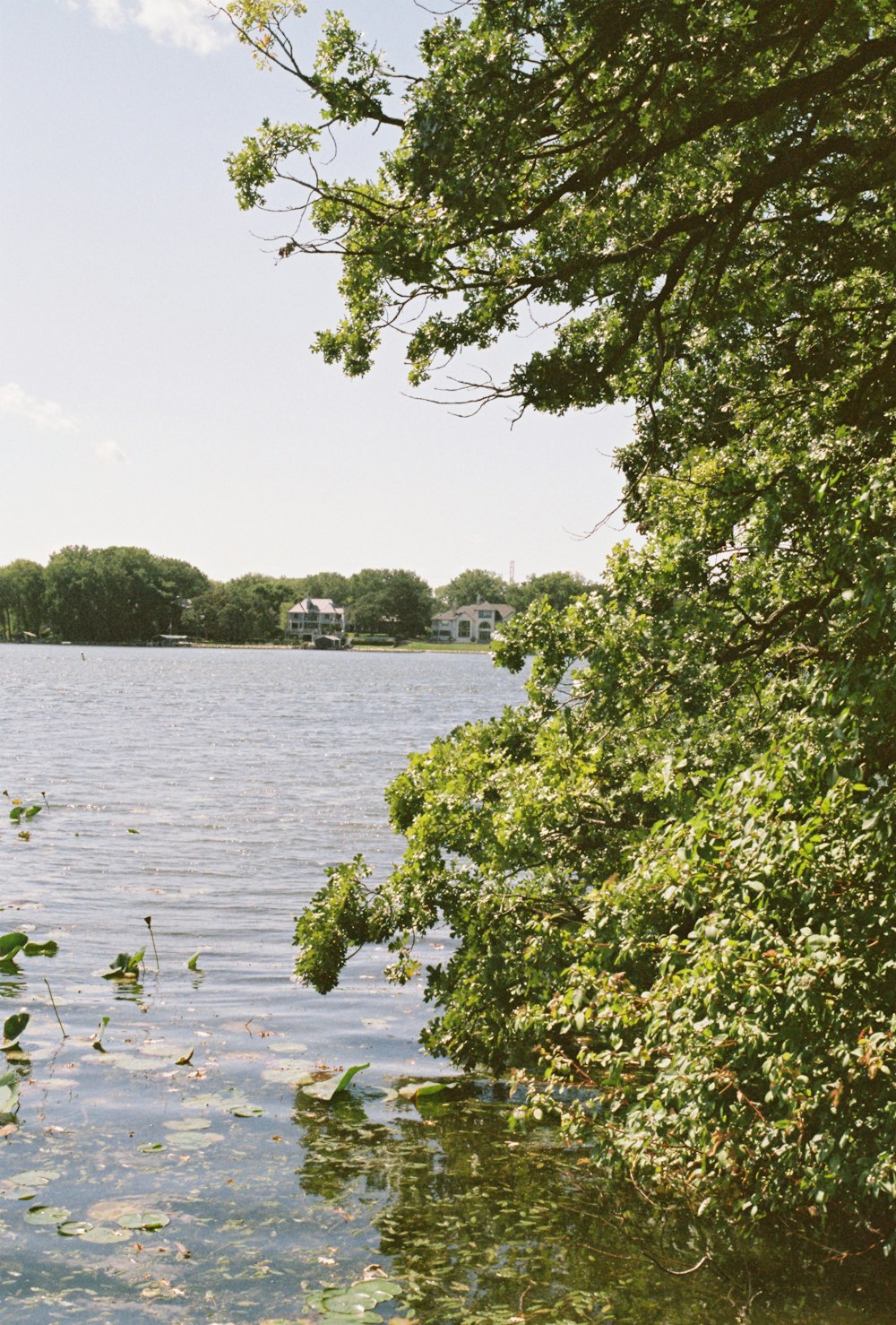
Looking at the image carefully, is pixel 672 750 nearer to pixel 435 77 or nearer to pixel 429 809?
pixel 429 809

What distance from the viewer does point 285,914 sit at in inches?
690

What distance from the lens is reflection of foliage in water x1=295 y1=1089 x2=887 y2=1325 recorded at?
622cm

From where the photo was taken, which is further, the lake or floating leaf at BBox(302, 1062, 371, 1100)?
floating leaf at BBox(302, 1062, 371, 1100)

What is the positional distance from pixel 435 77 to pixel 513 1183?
7520 mm

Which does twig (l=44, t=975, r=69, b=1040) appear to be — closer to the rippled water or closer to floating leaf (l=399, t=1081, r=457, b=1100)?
the rippled water

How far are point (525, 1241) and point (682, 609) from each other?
406 cm

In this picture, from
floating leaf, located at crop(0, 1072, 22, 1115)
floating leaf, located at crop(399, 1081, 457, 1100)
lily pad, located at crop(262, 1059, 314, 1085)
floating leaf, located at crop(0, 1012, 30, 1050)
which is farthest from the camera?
floating leaf, located at crop(0, 1012, 30, 1050)

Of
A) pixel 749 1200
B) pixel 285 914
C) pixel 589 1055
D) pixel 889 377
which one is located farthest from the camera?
pixel 285 914

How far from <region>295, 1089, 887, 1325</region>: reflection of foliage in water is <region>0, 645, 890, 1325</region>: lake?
0.02m

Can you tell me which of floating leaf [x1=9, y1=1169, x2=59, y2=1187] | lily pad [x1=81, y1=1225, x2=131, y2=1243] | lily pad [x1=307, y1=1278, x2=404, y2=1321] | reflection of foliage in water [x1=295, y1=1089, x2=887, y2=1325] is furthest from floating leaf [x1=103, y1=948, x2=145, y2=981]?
lily pad [x1=307, y1=1278, x2=404, y2=1321]

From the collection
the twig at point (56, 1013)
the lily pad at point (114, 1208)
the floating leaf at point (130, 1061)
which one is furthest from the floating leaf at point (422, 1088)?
the twig at point (56, 1013)

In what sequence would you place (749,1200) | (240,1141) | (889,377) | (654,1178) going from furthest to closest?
1. (240,1141)
2. (889,377)
3. (654,1178)
4. (749,1200)

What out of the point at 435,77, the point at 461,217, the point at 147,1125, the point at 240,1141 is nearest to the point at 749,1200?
the point at 240,1141

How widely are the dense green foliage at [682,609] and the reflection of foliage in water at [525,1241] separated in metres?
0.45
